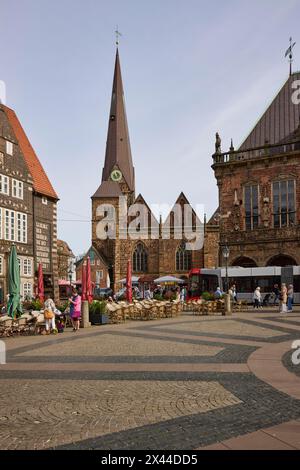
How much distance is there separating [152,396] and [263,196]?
3417cm

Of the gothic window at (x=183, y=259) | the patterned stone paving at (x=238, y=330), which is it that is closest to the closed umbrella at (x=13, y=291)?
the patterned stone paving at (x=238, y=330)

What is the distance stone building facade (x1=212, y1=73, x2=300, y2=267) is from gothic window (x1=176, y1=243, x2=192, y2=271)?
27273mm

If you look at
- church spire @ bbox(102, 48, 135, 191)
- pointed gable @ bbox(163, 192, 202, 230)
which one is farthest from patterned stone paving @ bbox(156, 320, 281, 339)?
church spire @ bbox(102, 48, 135, 191)

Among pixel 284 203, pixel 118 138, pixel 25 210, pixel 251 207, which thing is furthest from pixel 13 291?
pixel 118 138

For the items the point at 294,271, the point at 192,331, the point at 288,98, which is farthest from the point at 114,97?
the point at 192,331

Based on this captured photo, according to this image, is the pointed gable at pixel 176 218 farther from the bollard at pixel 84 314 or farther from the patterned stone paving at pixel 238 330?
the patterned stone paving at pixel 238 330

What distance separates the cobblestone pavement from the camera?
4.81m

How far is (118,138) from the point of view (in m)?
84.0

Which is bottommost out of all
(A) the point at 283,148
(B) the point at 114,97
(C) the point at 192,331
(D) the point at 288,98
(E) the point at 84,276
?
(C) the point at 192,331

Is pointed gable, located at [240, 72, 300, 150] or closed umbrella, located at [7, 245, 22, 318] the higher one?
pointed gable, located at [240, 72, 300, 150]

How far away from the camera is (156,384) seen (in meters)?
7.39

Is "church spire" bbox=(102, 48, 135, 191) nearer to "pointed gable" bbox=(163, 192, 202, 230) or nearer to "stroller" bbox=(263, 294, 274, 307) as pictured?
"pointed gable" bbox=(163, 192, 202, 230)

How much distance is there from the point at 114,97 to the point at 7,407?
8353 centimetres
